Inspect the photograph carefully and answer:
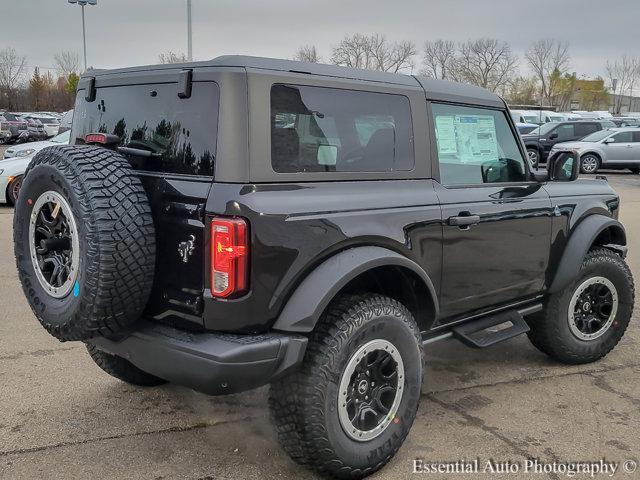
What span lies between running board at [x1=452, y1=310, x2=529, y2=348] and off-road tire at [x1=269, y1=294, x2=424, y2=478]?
2.50ft

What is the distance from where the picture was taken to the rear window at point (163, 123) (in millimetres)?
2816

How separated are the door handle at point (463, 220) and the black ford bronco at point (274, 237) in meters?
0.01

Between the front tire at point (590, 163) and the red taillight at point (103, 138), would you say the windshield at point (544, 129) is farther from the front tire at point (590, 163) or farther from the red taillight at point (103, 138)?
the red taillight at point (103, 138)

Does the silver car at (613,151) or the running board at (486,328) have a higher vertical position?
the silver car at (613,151)

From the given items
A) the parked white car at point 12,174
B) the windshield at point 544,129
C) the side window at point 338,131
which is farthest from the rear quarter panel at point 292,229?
the windshield at point 544,129

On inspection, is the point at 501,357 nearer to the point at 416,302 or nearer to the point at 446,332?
the point at 446,332

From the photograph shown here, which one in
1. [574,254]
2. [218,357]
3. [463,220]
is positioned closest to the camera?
[218,357]

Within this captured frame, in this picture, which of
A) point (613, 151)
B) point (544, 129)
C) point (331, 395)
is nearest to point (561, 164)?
point (331, 395)

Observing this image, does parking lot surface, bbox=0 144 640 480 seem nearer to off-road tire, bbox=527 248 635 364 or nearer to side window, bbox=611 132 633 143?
off-road tire, bbox=527 248 635 364

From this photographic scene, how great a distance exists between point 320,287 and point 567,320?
7.81ft

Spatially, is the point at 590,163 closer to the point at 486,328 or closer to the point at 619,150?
the point at 619,150

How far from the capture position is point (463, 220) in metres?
3.50

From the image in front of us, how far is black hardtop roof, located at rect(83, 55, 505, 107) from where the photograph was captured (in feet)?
9.32

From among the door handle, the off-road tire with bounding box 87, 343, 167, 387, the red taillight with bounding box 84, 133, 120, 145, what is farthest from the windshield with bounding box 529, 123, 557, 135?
the red taillight with bounding box 84, 133, 120, 145
